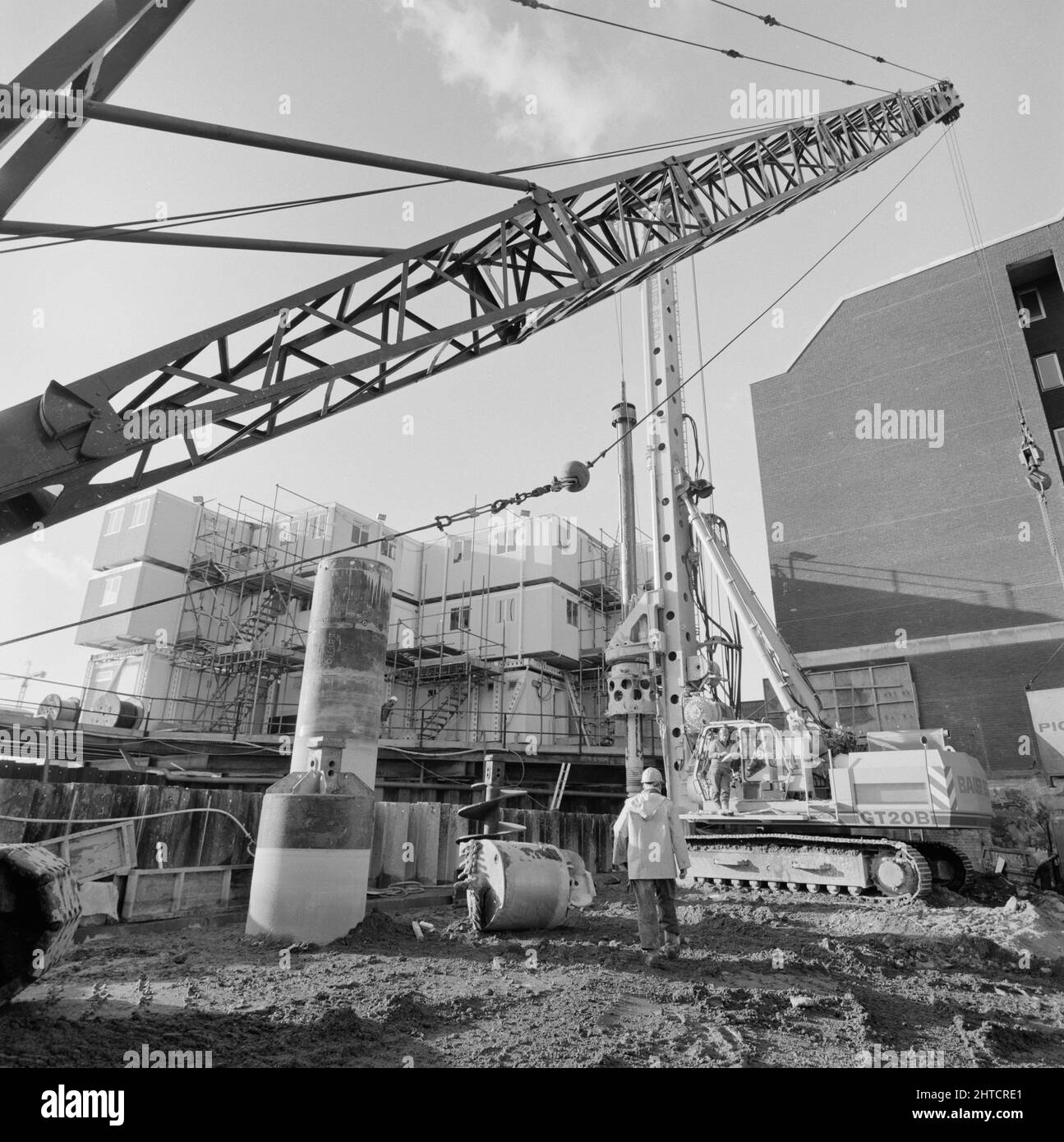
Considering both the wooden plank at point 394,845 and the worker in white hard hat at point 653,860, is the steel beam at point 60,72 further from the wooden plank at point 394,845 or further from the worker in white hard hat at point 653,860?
the wooden plank at point 394,845

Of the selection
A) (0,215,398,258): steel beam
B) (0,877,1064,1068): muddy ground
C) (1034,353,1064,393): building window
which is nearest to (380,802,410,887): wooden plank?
(0,877,1064,1068): muddy ground

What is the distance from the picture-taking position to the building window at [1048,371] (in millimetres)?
24906

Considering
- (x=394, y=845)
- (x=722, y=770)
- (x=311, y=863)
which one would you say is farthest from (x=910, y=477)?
(x=311, y=863)

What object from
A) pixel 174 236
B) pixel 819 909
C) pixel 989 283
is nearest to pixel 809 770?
pixel 819 909

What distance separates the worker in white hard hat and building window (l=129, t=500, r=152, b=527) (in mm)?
27515

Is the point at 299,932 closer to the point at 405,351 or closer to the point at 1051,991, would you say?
the point at 405,351

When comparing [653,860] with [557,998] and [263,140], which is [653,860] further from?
[263,140]

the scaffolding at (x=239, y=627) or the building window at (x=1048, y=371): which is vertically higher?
the building window at (x=1048, y=371)

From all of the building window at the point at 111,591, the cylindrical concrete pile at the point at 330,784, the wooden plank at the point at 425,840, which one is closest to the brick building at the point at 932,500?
the wooden plank at the point at 425,840

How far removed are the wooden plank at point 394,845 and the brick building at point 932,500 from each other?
666 inches

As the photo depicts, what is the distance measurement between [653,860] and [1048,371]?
25.0 m

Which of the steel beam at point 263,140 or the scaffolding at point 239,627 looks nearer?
the steel beam at point 263,140

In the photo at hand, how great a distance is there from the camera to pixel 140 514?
30.4m
